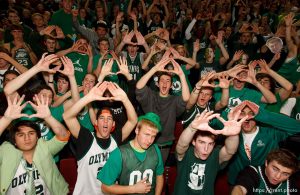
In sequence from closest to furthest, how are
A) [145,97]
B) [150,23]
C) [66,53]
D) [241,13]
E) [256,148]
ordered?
1. [256,148]
2. [145,97]
3. [66,53]
4. [150,23]
5. [241,13]

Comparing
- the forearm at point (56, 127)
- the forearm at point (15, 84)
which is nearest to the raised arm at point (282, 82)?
the forearm at point (56, 127)

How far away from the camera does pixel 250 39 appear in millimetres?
7047

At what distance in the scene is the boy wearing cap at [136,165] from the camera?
8.66 feet

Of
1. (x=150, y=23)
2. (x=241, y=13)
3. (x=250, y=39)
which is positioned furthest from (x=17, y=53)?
(x=241, y=13)

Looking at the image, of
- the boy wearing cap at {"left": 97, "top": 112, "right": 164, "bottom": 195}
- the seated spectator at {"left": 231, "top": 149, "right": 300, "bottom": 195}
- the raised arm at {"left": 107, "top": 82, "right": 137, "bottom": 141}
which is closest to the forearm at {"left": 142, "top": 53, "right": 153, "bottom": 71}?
the raised arm at {"left": 107, "top": 82, "right": 137, "bottom": 141}

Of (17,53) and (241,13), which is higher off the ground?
(241,13)

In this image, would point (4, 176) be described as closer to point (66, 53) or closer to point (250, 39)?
point (66, 53)

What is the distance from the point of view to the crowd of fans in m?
2.75

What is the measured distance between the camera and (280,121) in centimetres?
336

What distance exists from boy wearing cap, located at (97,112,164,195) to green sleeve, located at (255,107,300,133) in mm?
1299

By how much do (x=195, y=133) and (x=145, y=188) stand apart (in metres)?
0.76

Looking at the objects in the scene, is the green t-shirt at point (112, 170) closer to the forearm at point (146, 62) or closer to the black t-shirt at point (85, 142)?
the black t-shirt at point (85, 142)

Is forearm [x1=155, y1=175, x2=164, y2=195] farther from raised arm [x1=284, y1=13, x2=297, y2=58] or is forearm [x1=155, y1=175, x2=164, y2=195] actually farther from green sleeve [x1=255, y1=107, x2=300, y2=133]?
raised arm [x1=284, y1=13, x2=297, y2=58]

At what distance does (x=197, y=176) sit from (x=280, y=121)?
3.84ft
